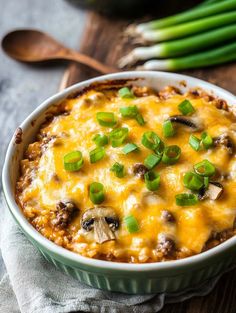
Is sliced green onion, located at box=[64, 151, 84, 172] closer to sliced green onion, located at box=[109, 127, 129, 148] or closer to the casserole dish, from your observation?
sliced green onion, located at box=[109, 127, 129, 148]

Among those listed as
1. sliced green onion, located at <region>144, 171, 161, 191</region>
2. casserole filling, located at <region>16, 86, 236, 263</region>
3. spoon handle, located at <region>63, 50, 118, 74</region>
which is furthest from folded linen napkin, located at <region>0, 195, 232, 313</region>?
spoon handle, located at <region>63, 50, 118, 74</region>

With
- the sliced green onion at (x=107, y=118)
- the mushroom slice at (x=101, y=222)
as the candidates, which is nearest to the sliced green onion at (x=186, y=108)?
the sliced green onion at (x=107, y=118)

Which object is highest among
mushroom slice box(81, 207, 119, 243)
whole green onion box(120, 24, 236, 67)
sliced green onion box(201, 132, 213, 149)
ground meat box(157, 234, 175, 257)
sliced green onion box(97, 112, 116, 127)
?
sliced green onion box(97, 112, 116, 127)

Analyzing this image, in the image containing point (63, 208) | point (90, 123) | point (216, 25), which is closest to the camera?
point (63, 208)

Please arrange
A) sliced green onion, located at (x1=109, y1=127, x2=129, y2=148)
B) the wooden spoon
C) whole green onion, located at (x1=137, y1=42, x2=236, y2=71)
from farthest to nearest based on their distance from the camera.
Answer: the wooden spoon → whole green onion, located at (x1=137, y1=42, x2=236, y2=71) → sliced green onion, located at (x1=109, y1=127, x2=129, y2=148)

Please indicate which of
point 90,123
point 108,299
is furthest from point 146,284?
point 90,123

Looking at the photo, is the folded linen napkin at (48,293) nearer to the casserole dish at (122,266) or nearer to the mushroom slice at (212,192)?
the casserole dish at (122,266)

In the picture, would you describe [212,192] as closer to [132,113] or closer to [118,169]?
[118,169]

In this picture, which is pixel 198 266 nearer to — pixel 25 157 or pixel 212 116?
pixel 212 116
